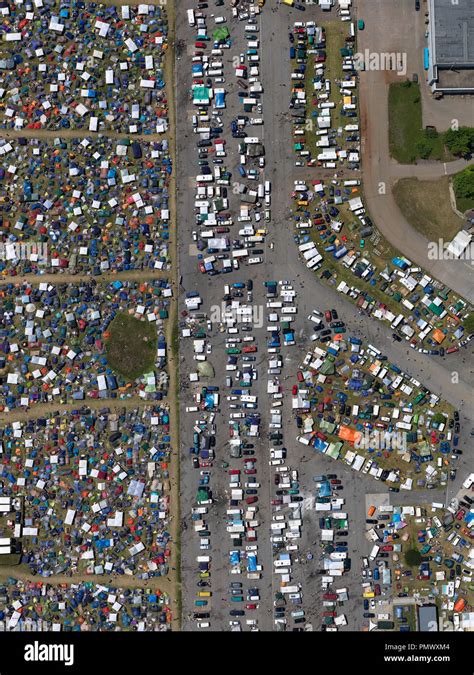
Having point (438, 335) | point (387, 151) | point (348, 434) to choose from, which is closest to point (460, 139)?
point (387, 151)

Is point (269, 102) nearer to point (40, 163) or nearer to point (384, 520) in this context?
point (40, 163)

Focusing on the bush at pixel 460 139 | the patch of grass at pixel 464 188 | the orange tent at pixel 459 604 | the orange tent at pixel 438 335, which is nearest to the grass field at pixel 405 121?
the bush at pixel 460 139

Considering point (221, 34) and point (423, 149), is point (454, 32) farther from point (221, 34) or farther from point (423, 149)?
point (221, 34)

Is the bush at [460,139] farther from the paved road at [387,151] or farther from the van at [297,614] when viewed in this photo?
the van at [297,614]

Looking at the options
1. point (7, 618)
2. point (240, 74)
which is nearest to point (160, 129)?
point (240, 74)

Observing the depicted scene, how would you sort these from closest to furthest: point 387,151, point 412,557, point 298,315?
point 412,557 → point 298,315 → point 387,151

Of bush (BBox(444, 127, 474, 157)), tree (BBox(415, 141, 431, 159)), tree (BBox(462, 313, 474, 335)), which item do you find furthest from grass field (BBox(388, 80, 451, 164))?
tree (BBox(462, 313, 474, 335))
